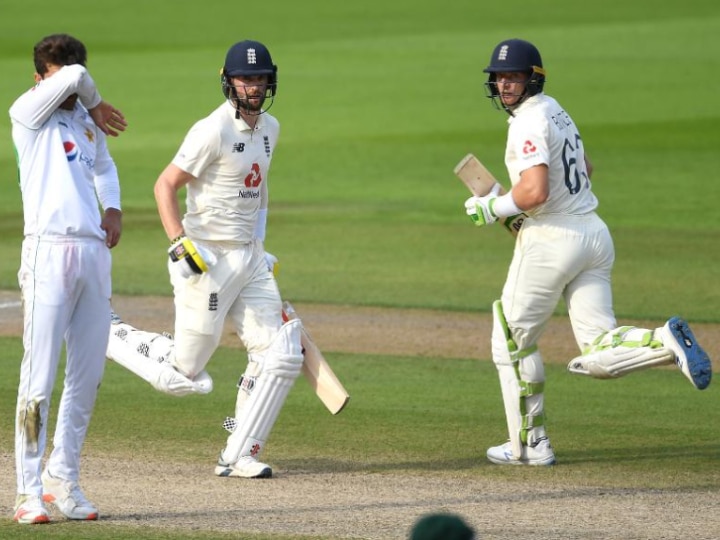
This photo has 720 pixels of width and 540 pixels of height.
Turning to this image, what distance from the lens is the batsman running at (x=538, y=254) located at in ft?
25.7

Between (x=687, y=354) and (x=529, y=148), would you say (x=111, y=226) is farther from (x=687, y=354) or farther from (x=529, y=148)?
(x=687, y=354)

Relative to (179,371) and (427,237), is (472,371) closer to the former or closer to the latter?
(179,371)

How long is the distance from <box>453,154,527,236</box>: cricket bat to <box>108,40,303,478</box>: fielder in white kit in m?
1.07

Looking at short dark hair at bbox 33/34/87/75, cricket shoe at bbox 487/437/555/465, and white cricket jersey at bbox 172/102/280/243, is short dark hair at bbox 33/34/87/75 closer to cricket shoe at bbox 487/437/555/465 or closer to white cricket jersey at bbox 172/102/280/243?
white cricket jersey at bbox 172/102/280/243

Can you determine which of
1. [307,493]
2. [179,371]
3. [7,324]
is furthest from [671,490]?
[7,324]

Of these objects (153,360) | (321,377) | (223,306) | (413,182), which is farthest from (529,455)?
(413,182)

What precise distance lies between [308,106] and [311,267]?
15.3m

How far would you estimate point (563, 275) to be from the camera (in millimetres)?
7988

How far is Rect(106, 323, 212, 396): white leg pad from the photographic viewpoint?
7.87m

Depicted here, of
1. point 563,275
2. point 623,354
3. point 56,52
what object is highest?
point 56,52

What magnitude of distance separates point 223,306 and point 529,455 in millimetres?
1718

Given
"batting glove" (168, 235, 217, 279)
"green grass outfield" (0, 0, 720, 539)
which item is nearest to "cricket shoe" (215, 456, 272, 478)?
"green grass outfield" (0, 0, 720, 539)

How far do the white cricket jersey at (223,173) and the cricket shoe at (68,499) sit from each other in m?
1.76

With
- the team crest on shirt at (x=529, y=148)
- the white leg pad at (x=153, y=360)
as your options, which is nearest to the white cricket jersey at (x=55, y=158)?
the white leg pad at (x=153, y=360)
